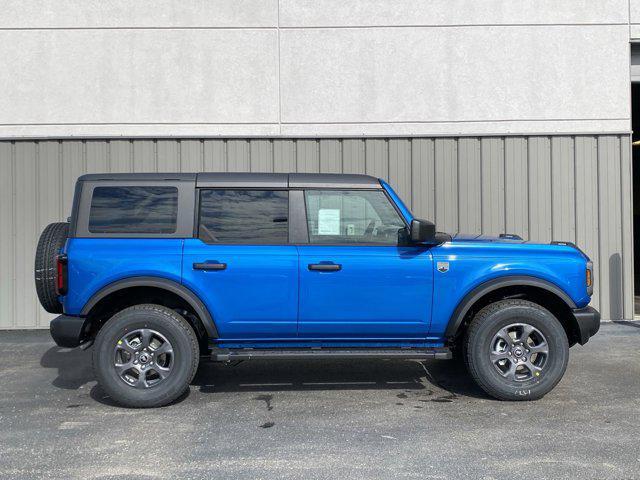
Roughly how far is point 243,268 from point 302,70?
15.7 feet

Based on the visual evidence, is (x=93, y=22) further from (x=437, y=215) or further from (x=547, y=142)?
(x=547, y=142)

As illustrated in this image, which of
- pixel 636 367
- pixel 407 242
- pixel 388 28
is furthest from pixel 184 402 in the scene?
pixel 388 28

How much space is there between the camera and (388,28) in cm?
900

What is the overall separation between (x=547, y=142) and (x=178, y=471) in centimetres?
729

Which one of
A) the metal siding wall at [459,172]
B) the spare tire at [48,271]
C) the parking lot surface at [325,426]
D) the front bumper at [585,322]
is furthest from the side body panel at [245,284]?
the metal siding wall at [459,172]

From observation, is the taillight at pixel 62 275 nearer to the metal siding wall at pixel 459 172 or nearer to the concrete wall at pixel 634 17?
the metal siding wall at pixel 459 172

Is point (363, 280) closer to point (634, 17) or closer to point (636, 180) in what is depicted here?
point (634, 17)

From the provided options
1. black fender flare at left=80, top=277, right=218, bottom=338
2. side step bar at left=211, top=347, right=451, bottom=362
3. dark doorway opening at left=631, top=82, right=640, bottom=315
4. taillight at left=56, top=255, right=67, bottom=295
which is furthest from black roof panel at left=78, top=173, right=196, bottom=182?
dark doorway opening at left=631, top=82, right=640, bottom=315

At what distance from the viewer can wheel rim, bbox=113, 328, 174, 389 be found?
496 centimetres

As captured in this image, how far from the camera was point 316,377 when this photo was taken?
6.02 metres

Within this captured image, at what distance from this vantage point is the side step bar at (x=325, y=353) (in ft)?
16.4

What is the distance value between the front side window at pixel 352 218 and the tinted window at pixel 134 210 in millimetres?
1182

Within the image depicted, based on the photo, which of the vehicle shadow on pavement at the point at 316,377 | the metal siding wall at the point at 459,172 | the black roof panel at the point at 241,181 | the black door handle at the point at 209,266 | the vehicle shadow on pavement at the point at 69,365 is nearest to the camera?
the black door handle at the point at 209,266

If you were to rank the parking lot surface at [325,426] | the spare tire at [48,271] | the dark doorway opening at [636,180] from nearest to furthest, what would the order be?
the parking lot surface at [325,426]
the spare tire at [48,271]
the dark doorway opening at [636,180]
